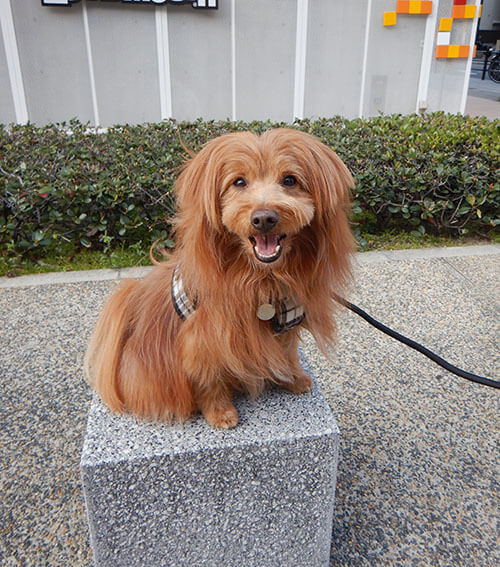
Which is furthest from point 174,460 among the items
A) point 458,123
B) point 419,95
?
point 419,95

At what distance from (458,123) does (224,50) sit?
141 inches

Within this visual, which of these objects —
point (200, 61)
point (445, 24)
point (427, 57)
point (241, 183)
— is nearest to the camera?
point (241, 183)

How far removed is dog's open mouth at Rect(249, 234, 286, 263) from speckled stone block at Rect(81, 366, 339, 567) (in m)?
0.67

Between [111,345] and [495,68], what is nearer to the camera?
[111,345]

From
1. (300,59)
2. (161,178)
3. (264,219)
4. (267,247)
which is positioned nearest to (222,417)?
(267,247)

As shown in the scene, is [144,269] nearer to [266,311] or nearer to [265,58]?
[266,311]

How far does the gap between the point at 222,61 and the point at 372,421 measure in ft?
19.8

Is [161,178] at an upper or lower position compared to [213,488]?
upper

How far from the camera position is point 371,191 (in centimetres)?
466

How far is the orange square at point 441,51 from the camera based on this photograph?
758 centimetres

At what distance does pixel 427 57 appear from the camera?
7723 mm

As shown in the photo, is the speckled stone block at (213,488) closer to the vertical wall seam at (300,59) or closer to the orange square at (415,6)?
the vertical wall seam at (300,59)

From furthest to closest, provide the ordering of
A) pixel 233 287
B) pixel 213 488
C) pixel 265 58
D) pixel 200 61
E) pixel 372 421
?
pixel 265 58 → pixel 200 61 → pixel 372 421 → pixel 213 488 → pixel 233 287

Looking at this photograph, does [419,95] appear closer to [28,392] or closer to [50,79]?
[50,79]
